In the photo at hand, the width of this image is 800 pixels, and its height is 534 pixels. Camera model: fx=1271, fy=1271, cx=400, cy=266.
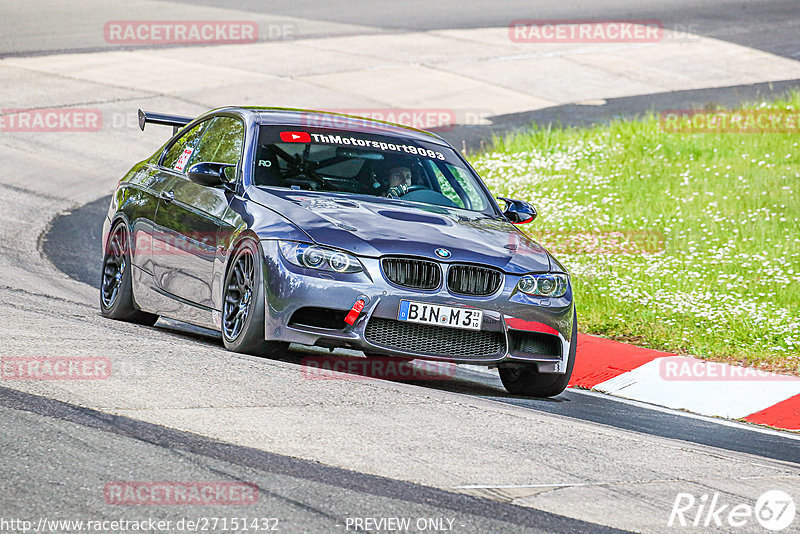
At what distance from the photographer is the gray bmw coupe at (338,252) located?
696cm

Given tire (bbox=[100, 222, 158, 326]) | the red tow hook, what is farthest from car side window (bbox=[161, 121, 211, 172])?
the red tow hook

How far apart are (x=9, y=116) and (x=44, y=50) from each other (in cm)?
513

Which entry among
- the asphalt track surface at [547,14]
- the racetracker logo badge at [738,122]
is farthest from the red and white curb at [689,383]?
the asphalt track surface at [547,14]

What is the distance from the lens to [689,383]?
29.0 feet

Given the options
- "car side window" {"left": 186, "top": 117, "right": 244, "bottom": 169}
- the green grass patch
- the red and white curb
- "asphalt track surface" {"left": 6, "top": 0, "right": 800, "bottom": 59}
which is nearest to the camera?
the red and white curb

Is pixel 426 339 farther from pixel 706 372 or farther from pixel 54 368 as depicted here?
pixel 706 372

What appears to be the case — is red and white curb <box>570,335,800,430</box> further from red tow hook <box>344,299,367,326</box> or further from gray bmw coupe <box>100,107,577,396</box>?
red tow hook <box>344,299,367,326</box>

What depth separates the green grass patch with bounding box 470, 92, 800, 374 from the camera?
1012 centimetres

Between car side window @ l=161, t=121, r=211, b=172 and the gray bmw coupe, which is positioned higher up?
car side window @ l=161, t=121, r=211, b=172

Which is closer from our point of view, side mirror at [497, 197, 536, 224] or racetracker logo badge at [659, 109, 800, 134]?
side mirror at [497, 197, 536, 224]

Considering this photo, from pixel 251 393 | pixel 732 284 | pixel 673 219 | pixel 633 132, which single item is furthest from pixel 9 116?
pixel 251 393

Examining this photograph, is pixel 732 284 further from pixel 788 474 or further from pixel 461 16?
pixel 461 16

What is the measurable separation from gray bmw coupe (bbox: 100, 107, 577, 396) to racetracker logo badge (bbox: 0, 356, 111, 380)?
42.3 inches

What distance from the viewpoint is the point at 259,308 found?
7.04m
